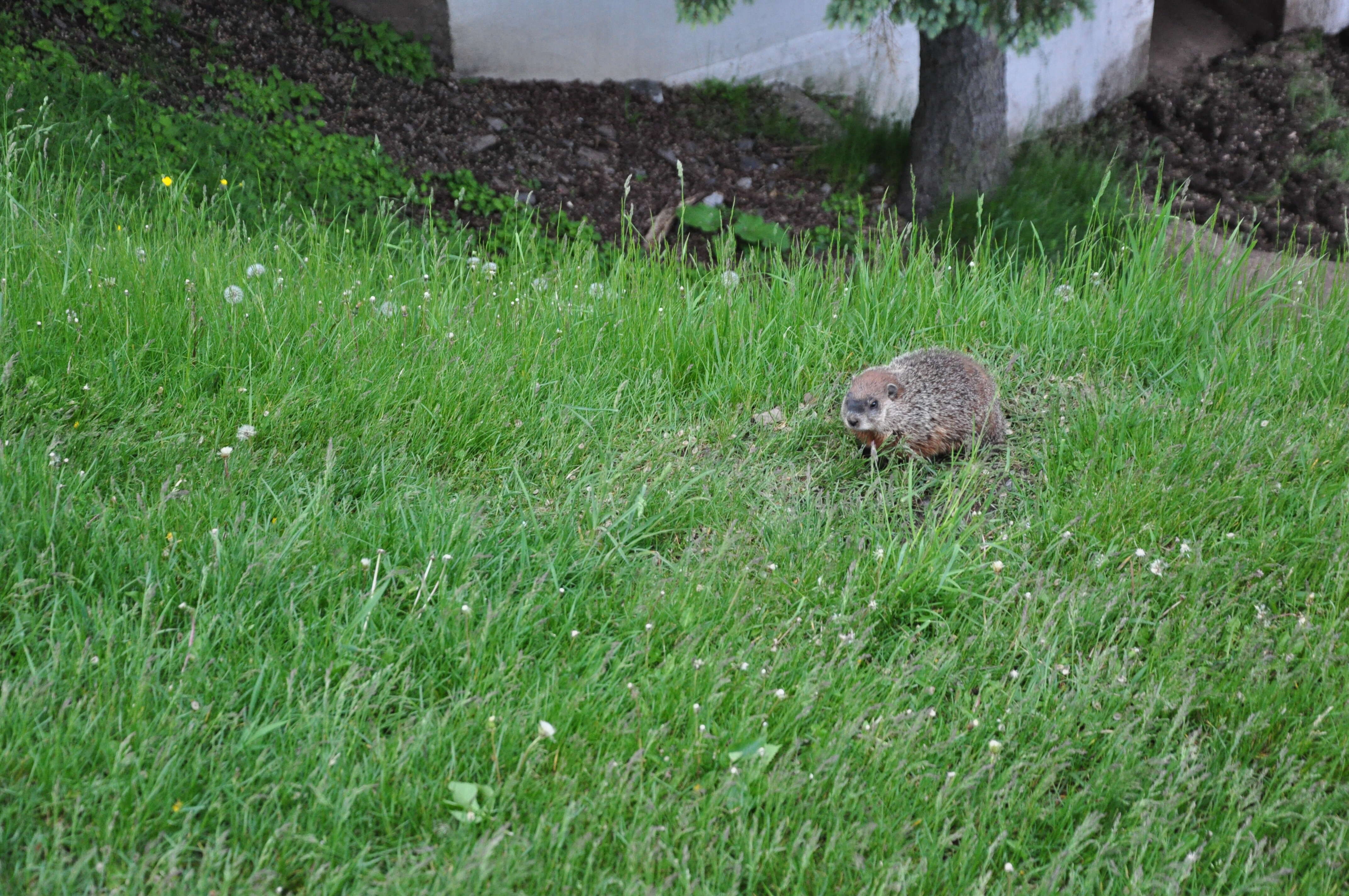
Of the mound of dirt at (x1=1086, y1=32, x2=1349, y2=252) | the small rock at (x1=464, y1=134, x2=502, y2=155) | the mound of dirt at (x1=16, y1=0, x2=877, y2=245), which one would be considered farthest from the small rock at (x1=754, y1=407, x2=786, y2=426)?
the mound of dirt at (x1=1086, y1=32, x2=1349, y2=252)

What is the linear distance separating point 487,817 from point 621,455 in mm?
1597

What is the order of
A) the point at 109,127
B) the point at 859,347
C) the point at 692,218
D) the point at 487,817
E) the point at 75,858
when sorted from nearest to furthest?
the point at 75,858 < the point at 487,817 < the point at 859,347 < the point at 109,127 < the point at 692,218

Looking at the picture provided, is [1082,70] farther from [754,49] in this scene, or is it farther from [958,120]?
[958,120]

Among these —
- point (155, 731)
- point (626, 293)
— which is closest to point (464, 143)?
point (626, 293)

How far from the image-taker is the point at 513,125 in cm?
750

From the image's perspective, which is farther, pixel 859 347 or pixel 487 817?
pixel 859 347

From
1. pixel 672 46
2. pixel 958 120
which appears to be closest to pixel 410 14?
pixel 672 46

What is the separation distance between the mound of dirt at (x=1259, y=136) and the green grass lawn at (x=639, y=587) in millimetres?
3451

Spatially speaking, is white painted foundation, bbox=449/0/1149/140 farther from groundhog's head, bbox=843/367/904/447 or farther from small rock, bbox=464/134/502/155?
groundhog's head, bbox=843/367/904/447

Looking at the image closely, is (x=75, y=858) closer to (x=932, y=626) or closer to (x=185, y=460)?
(x=185, y=460)

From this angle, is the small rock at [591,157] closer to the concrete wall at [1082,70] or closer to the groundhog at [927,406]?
the concrete wall at [1082,70]

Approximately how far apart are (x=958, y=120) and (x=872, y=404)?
3831 millimetres

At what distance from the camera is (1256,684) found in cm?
276

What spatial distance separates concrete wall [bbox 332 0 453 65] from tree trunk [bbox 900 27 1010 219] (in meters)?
3.63
